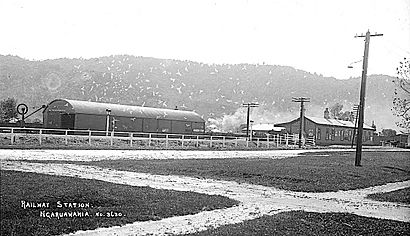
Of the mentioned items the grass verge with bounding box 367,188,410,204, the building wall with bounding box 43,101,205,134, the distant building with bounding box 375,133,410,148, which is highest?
the building wall with bounding box 43,101,205,134

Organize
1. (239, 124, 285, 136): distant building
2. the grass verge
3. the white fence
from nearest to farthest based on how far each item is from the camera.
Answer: the grass verge
the white fence
(239, 124, 285, 136): distant building

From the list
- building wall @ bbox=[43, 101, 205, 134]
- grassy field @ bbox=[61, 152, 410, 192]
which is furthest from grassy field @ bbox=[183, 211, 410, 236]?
building wall @ bbox=[43, 101, 205, 134]

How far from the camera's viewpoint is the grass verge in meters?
16.4

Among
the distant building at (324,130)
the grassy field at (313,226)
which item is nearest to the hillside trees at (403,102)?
the grassy field at (313,226)

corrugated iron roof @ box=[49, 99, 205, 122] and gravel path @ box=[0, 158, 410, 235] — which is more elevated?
corrugated iron roof @ box=[49, 99, 205, 122]

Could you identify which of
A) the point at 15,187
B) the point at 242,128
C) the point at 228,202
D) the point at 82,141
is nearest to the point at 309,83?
the point at 242,128

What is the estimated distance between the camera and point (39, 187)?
8102 millimetres

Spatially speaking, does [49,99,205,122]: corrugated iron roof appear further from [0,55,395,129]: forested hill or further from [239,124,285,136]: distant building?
[0,55,395,129]: forested hill

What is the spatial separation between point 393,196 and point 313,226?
8.43m

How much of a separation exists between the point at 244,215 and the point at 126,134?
3362cm

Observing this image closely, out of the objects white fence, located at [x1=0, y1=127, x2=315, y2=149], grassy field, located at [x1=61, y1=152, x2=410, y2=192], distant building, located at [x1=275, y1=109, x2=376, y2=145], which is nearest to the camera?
grassy field, located at [x1=61, y1=152, x2=410, y2=192]

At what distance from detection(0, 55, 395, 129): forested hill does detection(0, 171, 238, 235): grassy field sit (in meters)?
71.8

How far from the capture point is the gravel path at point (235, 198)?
9.01 meters

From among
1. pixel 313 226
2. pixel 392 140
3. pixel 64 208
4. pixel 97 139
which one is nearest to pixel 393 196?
pixel 313 226
